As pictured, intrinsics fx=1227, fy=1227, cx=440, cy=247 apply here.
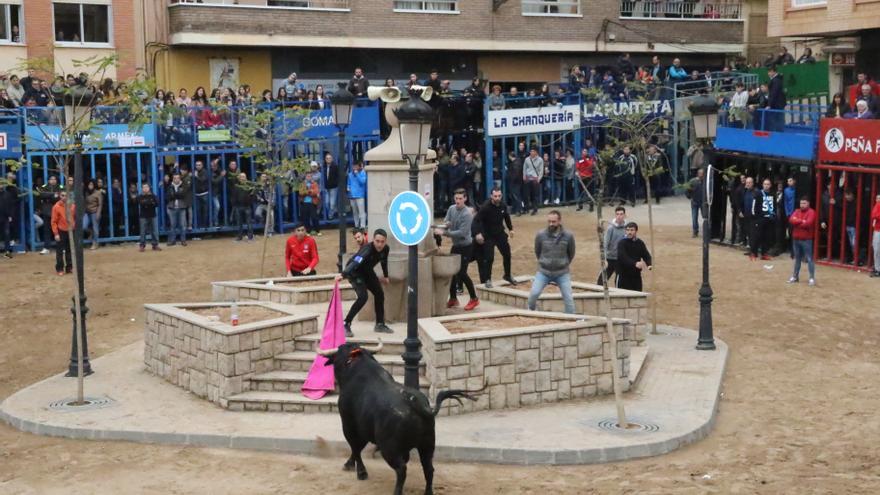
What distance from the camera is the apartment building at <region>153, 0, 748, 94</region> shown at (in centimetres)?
3494

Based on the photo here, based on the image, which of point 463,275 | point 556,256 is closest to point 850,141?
point 556,256

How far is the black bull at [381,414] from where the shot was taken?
11086 millimetres

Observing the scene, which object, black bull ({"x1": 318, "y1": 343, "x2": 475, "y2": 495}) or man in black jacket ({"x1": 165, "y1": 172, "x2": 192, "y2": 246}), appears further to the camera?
man in black jacket ({"x1": 165, "y1": 172, "x2": 192, "y2": 246})

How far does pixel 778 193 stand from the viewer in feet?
87.4

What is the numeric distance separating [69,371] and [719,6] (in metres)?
33.7

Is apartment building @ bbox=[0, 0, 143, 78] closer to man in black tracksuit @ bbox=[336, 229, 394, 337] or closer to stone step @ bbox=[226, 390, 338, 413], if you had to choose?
man in black tracksuit @ bbox=[336, 229, 394, 337]

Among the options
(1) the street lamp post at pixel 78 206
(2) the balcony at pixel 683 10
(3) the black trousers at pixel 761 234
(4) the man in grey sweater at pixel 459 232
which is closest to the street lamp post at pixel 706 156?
(4) the man in grey sweater at pixel 459 232

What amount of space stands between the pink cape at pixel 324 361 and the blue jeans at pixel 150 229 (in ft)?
47.4

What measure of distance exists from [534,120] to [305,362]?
20.8 metres

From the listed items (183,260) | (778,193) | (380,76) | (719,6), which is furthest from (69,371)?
(719,6)

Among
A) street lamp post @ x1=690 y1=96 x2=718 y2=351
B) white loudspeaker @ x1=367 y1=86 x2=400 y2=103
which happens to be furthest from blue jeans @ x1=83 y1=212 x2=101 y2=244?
street lamp post @ x1=690 y1=96 x2=718 y2=351

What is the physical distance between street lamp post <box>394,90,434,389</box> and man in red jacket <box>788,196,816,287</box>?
11394mm

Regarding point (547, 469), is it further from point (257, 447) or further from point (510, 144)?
point (510, 144)

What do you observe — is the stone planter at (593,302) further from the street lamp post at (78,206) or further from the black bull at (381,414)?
the street lamp post at (78,206)
